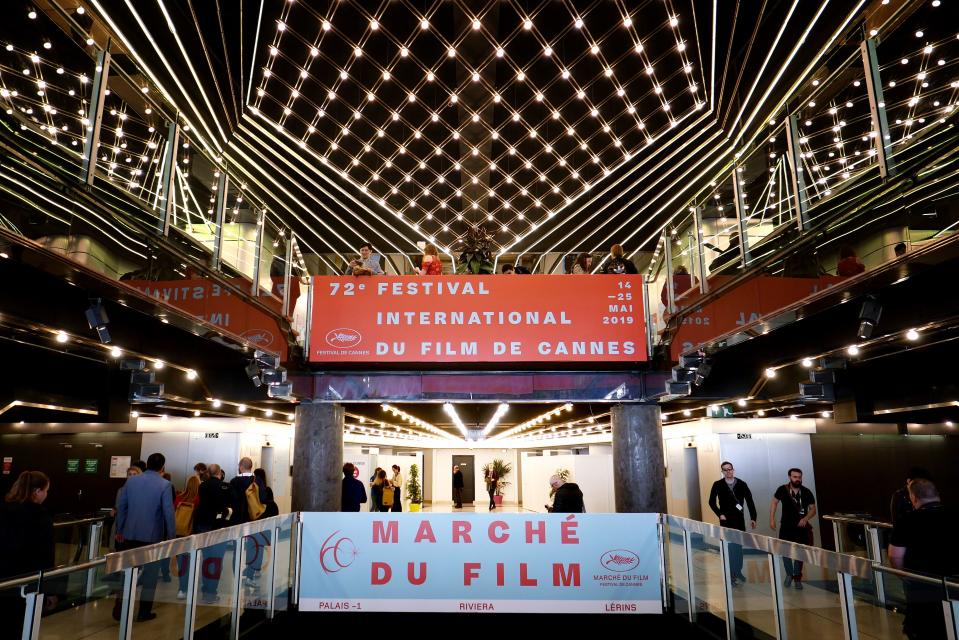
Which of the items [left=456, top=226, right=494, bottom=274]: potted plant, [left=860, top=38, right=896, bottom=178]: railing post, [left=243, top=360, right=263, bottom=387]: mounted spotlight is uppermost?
[left=456, top=226, right=494, bottom=274]: potted plant

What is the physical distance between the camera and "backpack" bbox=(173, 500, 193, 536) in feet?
28.3

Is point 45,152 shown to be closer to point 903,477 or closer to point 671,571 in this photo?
point 671,571

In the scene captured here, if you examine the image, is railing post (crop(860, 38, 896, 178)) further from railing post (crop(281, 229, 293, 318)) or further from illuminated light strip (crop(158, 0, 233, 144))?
illuminated light strip (crop(158, 0, 233, 144))

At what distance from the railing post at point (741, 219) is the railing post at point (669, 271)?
193 centimetres

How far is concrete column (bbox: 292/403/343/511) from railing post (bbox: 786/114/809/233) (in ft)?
22.5

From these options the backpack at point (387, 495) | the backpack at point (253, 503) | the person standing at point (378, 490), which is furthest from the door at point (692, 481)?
the backpack at point (253, 503)

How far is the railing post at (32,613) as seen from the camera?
12.0 feet

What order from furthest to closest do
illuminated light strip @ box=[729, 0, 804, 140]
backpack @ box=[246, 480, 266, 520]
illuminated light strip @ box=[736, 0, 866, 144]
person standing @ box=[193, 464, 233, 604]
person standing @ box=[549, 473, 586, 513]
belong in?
illuminated light strip @ box=[729, 0, 804, 140]
illuminated light strip @ box=[736, 0, 866, 144]
person standing @ box=[549, 473, 586, 513]
backpack @ box=[246, 480, 266, 520]
person standing @ box=[193, 464, 233, 604]

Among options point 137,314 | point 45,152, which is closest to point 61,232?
point 45,152

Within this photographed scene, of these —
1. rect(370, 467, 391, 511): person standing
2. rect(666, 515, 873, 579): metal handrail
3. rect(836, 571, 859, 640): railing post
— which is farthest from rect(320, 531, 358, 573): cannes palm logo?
rect(370, 467, 391, 511): person standing

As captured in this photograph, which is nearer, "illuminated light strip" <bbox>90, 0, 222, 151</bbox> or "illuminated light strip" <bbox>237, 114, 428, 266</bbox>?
"illuminated light strip" <bbox>90, 0, 222, 151</bbox>

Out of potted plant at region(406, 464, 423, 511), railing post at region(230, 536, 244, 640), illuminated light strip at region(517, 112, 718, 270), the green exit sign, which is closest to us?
railing post at region(230, 536, 244, 640)

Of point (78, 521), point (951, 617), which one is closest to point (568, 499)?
point (951, 617)

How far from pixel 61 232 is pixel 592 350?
6.64 metres
